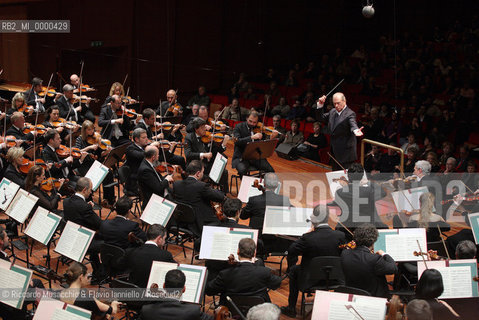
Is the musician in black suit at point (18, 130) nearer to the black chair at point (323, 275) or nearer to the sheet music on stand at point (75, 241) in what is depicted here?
the sheet music on stand at point (75, 241)

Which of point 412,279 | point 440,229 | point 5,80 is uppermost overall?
point 5,80

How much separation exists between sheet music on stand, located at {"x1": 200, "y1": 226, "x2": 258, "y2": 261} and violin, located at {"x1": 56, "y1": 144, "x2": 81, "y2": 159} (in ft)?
10.5

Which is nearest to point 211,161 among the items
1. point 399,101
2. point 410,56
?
point 399,101

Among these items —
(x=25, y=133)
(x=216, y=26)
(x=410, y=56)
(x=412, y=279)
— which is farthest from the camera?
(x=216, y=26)

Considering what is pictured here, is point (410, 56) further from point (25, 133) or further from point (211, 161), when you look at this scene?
point (25, 133)

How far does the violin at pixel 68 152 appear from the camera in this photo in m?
7.41

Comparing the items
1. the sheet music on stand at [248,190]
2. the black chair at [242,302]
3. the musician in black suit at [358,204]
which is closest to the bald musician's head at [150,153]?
the sheet music on stand at [248,190]

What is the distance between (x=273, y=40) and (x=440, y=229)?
1104 centimetres

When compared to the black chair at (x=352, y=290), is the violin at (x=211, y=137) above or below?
above

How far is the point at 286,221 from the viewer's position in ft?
18.1

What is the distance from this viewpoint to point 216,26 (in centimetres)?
1511

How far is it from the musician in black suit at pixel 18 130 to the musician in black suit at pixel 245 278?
4.55 meters

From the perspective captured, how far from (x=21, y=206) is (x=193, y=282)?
7.96 ft

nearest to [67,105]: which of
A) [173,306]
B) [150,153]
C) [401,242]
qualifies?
[150,153]
